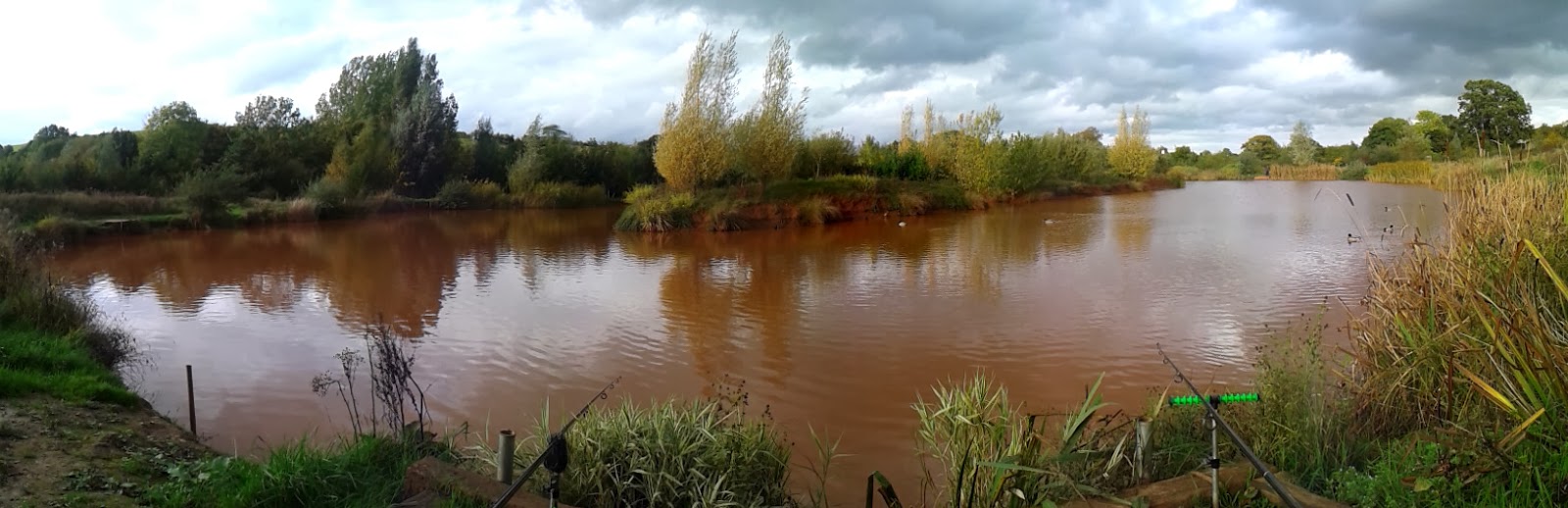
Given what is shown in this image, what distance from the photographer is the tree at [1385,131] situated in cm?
5453

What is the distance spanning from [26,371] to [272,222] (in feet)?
62.7

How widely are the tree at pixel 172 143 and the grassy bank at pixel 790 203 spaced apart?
1396 centimetres

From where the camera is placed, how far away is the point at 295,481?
3488 mm

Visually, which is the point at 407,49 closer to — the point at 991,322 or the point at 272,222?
the point at 272,222

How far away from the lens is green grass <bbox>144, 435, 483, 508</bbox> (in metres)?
3.34

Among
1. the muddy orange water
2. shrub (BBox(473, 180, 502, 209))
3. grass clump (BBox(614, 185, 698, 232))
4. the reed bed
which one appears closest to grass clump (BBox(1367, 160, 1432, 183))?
the muddy orange water

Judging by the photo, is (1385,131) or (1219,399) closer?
(1219,399)

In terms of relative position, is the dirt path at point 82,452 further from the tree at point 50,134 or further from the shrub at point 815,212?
the tree at point 50,134

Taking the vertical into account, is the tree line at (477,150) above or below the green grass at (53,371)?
above

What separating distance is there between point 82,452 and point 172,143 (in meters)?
27.4

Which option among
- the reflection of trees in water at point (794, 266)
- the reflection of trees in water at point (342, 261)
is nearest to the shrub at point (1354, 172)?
the reflection of trees in water at point (794, 266)

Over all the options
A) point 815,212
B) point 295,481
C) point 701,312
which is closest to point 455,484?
point 295,481

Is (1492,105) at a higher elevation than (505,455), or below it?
higher

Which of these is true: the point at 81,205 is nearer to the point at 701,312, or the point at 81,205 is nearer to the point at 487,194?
the point at 487,194
